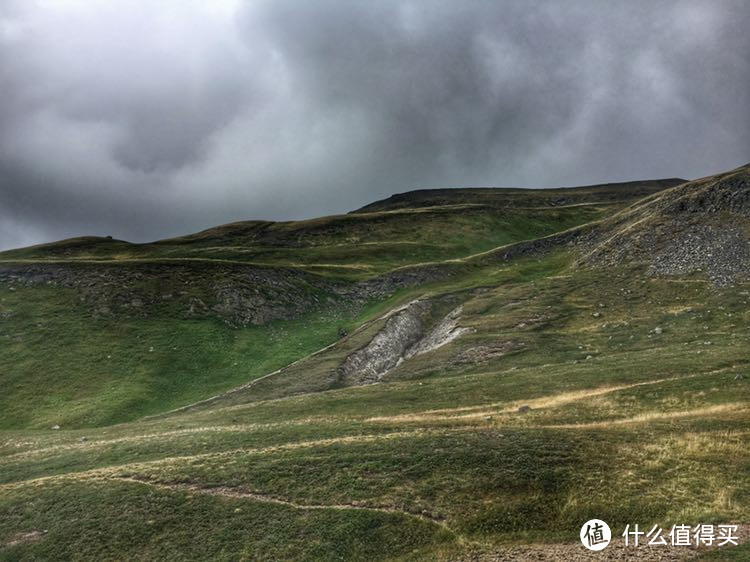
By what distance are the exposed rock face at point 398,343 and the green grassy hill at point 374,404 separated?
0.32 metres

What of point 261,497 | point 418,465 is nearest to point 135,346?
point 261,497

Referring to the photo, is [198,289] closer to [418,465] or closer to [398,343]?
[398,343]

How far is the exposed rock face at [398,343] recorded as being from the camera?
56531 millimetres

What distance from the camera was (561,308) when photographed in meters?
62.3

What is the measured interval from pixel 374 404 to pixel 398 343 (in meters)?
23.1

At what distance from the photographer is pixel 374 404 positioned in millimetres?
41312

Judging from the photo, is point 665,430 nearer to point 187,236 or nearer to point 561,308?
point 561,308

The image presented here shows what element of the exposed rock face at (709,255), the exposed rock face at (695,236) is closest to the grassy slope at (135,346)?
the exposed rock face at (695,236)

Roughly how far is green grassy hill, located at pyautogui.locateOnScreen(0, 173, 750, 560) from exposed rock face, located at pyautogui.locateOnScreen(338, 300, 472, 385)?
1.04 feet

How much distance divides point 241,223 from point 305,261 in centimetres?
6165

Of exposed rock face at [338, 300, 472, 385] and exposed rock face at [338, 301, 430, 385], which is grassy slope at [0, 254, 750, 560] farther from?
exposed rock face at [338, 300, 472, 385]

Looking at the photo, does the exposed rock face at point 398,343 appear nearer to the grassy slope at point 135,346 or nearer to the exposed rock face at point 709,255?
the grassy slope at point 135,346

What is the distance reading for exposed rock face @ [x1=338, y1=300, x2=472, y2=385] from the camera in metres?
56.5

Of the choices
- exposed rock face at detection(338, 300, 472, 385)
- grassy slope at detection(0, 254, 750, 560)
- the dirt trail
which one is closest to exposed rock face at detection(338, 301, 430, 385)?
exposed rock face at detection(338, 300, 472, 385)
